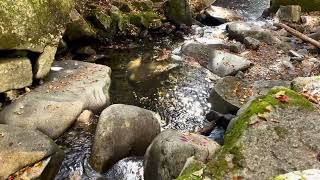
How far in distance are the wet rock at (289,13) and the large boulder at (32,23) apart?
13317 millimetres

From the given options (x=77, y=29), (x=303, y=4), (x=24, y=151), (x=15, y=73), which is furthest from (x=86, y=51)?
(x=303, y=4)

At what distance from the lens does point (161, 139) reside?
7.60 m

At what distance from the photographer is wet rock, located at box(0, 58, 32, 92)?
10.4m

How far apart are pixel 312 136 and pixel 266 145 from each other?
0.73m

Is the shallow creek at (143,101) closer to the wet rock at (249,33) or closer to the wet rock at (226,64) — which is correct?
the wet rock at (226,64)

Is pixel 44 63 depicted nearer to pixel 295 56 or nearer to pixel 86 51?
pixel 86 51

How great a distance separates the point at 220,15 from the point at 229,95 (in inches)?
430

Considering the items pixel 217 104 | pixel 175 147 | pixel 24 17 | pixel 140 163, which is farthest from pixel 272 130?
pixel 24 17

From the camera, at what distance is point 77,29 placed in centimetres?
1509

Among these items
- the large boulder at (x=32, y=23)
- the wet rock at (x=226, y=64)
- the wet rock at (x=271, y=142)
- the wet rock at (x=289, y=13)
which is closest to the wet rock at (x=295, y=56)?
the wet rock at (x=226, y=64)

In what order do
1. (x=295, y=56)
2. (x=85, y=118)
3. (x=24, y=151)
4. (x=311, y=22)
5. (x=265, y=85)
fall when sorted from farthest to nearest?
(x=311, y=22), (x=295, y=56), (x=265, y=85), (x=85, y=118), (x=24, y=151)

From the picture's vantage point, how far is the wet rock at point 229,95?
Result: 1098 cm

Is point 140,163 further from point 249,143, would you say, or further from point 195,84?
point 195,84

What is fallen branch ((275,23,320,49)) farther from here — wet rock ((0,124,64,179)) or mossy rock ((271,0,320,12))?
wet rock ((0,124,64,179))
